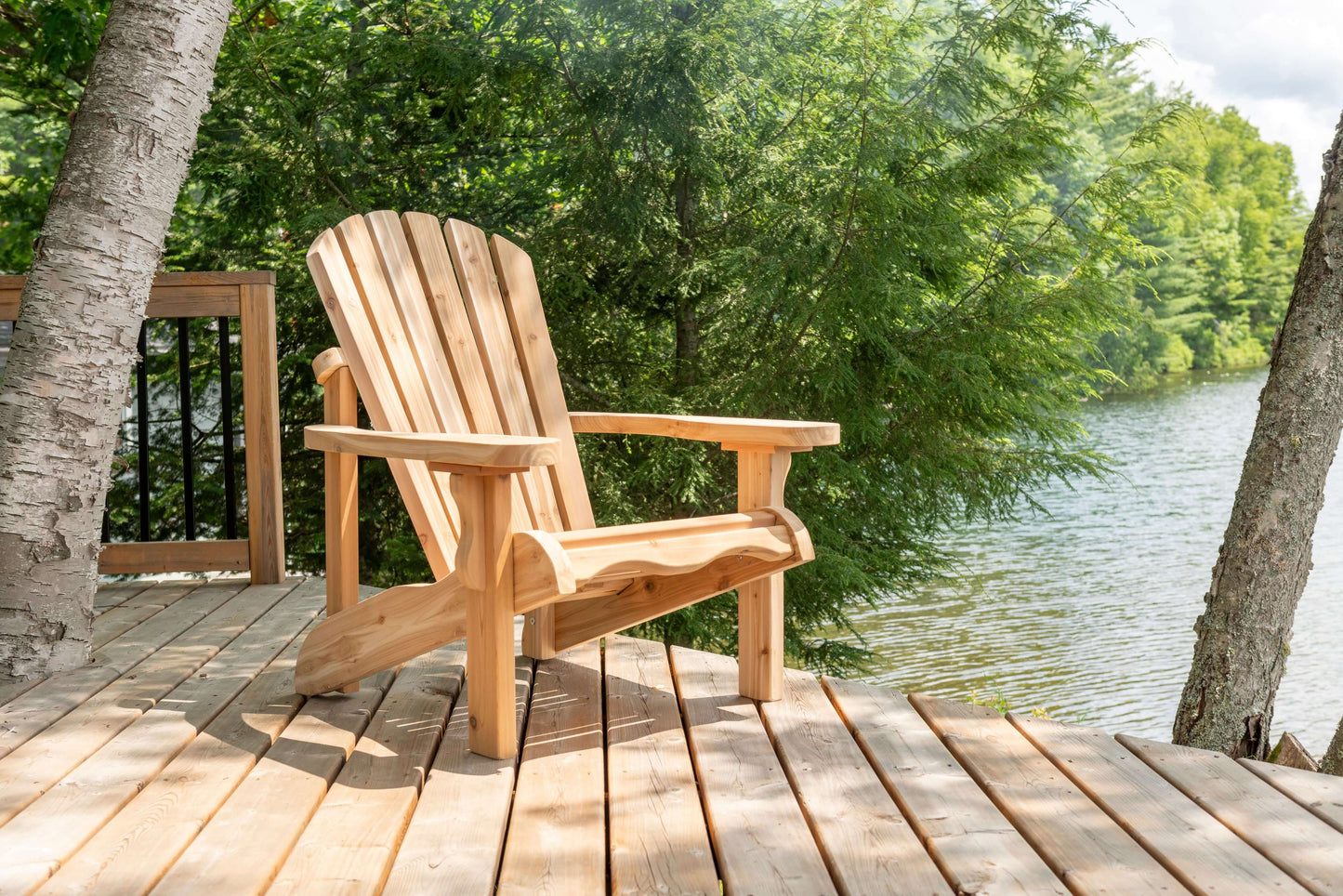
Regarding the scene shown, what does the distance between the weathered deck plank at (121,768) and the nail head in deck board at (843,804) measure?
42.2 inches

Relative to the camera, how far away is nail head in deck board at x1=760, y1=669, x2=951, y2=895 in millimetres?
1405

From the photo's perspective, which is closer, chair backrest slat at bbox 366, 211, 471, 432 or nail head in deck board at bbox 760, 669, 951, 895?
nail head in deck board at bbox 760, 669, 951, 895

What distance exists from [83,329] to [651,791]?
1.71m

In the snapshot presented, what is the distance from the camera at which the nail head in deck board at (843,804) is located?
1405 mm

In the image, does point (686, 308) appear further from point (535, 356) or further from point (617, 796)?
point (617, 796)

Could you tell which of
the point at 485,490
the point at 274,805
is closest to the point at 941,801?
the point at 485,490

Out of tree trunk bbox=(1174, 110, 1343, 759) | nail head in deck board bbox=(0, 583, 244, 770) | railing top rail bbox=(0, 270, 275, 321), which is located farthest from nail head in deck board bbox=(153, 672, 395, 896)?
tree trunk bbox=(1174, 110, 1343, 759)

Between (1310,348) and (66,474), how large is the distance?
3.10 m

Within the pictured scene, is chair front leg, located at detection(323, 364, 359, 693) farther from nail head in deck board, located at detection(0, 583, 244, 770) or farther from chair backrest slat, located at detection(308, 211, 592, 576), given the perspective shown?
nail head in deck board, located at detection(0, 583, 244, 770)

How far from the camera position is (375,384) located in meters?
2.04

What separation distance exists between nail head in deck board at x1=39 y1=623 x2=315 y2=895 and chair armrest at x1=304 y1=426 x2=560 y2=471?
1.88 ft

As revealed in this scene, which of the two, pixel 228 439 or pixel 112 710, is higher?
pixel 228 439

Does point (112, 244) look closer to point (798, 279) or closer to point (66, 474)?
point (66, 474)

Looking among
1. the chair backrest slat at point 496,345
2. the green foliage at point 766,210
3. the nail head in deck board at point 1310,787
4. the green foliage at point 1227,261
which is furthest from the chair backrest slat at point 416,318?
the green foliage at point 1227,261
